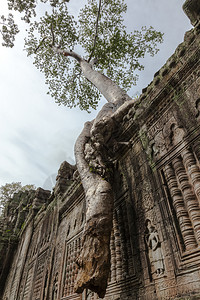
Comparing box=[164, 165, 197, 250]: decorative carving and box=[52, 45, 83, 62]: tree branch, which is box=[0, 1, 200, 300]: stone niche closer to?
box=[164, 165, 197, 250]: decorative carving

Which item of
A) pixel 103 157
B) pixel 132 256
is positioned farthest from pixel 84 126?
pixel 132 256

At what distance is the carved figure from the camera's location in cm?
276

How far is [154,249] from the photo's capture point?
291 centimetres

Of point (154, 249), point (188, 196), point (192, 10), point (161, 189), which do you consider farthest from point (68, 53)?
point (154, 249)

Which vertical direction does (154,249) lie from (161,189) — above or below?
below

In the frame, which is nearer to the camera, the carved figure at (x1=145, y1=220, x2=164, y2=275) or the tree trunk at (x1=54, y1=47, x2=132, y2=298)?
the carved figure at (x1=145, y1=220, x2=164, y2=275)

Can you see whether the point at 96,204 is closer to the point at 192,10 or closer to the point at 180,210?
the point at 180,210

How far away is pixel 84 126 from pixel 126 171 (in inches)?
104

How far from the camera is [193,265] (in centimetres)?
230

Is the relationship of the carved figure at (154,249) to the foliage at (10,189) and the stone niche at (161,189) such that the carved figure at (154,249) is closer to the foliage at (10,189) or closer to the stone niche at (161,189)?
the stone niche at (161,189)

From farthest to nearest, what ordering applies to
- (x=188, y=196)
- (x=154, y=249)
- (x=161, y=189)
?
1. (x=161, y=189)
2. (x=154, y=249)
3. (x=188, y=196)

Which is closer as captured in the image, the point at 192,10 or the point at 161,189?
the point at 161,189

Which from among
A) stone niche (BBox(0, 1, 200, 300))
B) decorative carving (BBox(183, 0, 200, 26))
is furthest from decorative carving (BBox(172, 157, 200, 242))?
decorative carving (BBox(183, 0, 200, 26))

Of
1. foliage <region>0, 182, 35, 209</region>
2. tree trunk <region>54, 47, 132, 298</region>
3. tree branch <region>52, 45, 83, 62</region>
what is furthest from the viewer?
foliage <region>0, 182, 35, 209</region>
